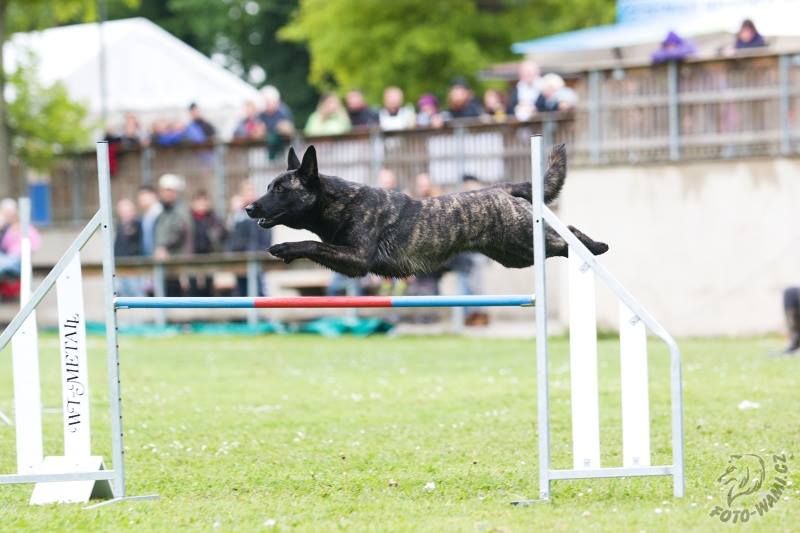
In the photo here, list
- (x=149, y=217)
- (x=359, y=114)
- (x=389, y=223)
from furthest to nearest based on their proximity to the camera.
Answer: (x=149, y=217) < (x=359, y=114) < (x=389, y=223)

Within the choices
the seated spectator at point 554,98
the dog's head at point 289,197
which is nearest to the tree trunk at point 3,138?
the seated spectator at point 554,98

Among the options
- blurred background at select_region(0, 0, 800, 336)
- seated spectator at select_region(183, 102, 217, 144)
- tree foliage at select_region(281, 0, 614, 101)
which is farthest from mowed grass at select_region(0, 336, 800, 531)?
tree foliage at select_region(281, 0, 614, 101)

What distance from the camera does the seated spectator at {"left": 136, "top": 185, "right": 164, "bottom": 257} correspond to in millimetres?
19163

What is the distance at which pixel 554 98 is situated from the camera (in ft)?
58.0

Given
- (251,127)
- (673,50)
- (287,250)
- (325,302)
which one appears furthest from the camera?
(251,127)

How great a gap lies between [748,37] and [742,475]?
403 inches

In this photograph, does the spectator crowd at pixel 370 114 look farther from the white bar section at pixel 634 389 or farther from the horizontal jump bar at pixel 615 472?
the horizontal jump bar at pixel 615 472

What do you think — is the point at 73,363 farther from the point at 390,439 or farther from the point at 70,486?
the point at 390,439

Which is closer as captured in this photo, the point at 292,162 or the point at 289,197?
the point at 289,197

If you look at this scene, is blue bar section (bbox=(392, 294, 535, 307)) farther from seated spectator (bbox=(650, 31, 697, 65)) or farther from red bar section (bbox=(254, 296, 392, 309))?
seated spectator (bbox=(650, 31, 697, 65))

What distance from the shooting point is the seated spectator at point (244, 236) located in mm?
18438

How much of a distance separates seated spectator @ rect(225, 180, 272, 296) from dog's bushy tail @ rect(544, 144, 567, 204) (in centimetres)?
1134

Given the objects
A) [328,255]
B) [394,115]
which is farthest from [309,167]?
[394,115]

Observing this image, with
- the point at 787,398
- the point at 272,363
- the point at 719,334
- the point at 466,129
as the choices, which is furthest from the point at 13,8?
the point at 787,398
